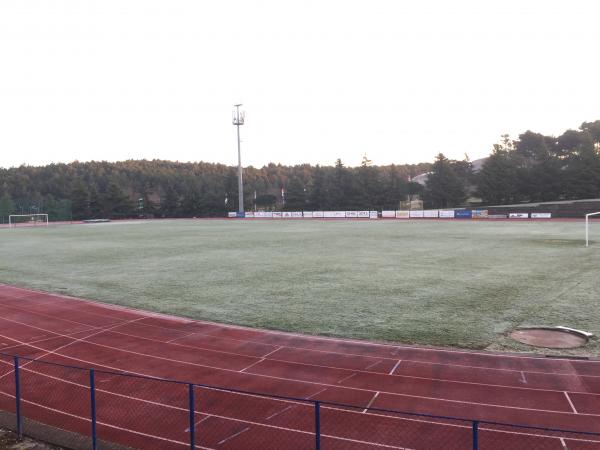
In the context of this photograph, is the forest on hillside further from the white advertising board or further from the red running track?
the red running track

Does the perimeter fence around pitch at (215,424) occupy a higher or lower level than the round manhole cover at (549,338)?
lower

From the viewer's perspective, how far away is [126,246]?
4334 centimetres

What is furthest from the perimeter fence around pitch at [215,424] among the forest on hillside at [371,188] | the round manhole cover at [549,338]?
the forest on hillside at [371,188]

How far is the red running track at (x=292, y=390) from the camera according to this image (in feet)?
28.4

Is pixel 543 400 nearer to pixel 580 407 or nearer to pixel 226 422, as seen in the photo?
pixel 580 407

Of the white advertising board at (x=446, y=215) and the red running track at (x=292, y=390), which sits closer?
the red running track at (x=292, y=390)

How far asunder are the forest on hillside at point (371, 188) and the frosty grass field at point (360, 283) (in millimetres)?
59103

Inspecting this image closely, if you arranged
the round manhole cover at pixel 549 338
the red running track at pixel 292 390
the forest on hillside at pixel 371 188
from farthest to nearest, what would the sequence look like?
the forest on hillside at pixel 371 188, the round manhole cover at pixel 549 338, the red running track at pixel 292 390

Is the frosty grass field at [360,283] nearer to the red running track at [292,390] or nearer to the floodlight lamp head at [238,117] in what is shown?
the red running track at [292,390]

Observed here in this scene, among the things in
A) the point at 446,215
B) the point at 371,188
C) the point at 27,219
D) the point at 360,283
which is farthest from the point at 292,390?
the point at 27,219

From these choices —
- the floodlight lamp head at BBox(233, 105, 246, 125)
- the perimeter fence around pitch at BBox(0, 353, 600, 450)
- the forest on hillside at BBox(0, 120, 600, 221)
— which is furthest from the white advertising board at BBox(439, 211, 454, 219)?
the perimeter fence around pitch at BBox(0, 353, 600, 450)

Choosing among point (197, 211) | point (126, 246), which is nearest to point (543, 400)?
point (126, 246)

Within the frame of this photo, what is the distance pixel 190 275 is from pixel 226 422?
1749 centimetres

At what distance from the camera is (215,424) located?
923cm
